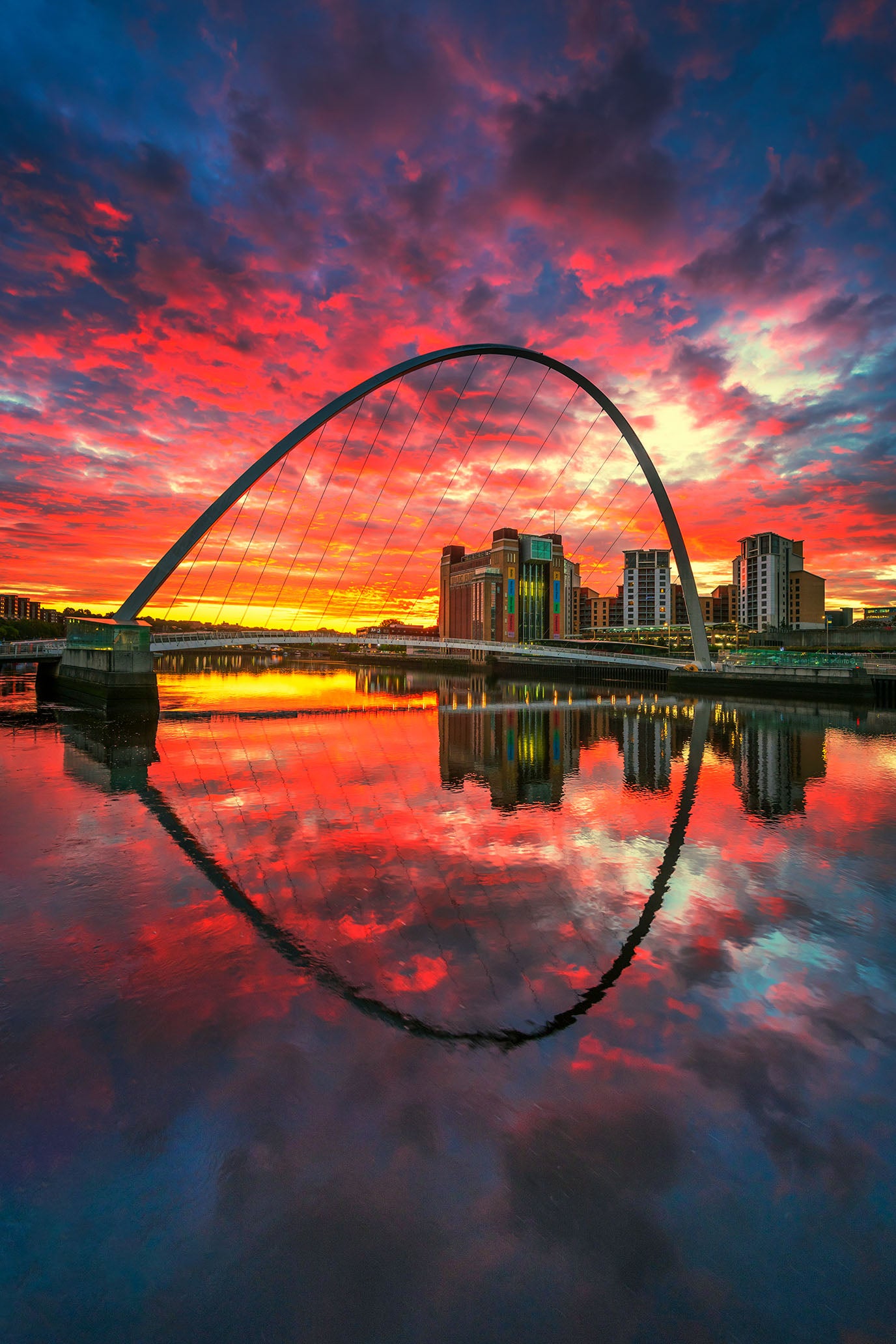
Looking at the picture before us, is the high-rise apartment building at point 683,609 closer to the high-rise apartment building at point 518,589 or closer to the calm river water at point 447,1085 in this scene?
the high-rise apartment building at point 518,589

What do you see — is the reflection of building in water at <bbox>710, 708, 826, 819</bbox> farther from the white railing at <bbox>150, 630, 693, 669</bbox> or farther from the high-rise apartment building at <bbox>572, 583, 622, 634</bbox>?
the high-rise apartment building at <bbox>572, 583, 622, 634</bbox>

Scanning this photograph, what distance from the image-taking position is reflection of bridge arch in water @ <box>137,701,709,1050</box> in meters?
5.30

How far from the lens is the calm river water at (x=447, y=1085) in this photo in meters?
3.10

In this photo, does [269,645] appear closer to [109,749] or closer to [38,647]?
[38,647]

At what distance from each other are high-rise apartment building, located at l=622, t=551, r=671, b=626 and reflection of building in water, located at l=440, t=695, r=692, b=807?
13832 centimetres

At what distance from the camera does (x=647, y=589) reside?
171625 mm

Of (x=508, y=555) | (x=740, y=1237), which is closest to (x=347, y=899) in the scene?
(x=740, y=1237)

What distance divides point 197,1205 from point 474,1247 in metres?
1.62

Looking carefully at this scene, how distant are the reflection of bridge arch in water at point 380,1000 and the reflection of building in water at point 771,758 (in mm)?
3423

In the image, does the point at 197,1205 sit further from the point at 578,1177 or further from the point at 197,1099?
the point at 578,1177

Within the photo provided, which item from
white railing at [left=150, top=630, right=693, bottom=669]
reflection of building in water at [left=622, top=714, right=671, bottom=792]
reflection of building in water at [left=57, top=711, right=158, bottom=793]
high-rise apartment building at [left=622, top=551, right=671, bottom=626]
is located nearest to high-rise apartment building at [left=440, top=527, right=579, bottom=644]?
high-rise apartment building at [left=622, top=551, right=671, bottom=626]

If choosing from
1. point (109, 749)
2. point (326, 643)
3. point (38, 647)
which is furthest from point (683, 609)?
point (109, 749)

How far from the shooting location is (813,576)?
146375 mm

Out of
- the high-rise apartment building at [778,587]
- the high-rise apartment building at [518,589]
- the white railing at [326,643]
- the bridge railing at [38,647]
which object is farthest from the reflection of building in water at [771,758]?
the high-rise apartment building at [778,587]
